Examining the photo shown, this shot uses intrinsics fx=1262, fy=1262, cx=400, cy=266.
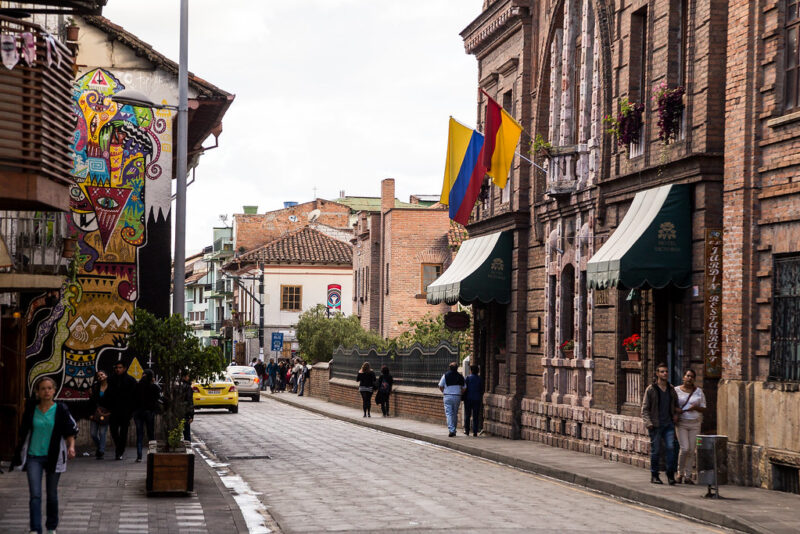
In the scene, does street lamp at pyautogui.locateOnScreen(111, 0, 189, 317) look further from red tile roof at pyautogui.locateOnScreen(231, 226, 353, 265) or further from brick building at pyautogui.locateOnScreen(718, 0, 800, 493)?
Answer: red tile roof at pyautogui.locateOnScreen(231, 226, 353, 265)

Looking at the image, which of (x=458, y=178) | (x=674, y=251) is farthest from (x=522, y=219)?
(x=674, y=251)

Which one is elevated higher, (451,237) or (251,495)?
(451,237)

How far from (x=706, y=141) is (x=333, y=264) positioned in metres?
66.3

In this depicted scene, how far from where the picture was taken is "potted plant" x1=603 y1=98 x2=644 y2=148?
21812 millimetres

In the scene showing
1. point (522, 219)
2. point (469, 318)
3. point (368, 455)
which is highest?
point (522, 219)

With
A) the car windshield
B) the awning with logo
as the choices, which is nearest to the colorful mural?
the awning with logo

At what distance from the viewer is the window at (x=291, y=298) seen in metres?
84.8

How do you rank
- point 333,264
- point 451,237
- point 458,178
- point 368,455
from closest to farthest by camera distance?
point 368,455
point 458,178
point 451,237
point 333,264

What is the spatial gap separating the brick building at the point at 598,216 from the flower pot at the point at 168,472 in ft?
25.0

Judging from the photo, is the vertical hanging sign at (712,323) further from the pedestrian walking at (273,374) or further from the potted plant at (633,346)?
the pedestrian walking at (273,374)

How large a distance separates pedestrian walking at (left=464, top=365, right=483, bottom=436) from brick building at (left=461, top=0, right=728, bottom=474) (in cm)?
45

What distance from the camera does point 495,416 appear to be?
98.3 ft

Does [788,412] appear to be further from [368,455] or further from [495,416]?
[495,416]

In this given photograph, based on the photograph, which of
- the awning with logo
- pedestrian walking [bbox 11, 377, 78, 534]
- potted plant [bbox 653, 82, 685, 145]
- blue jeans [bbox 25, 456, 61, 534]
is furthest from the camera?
the awning with logo
